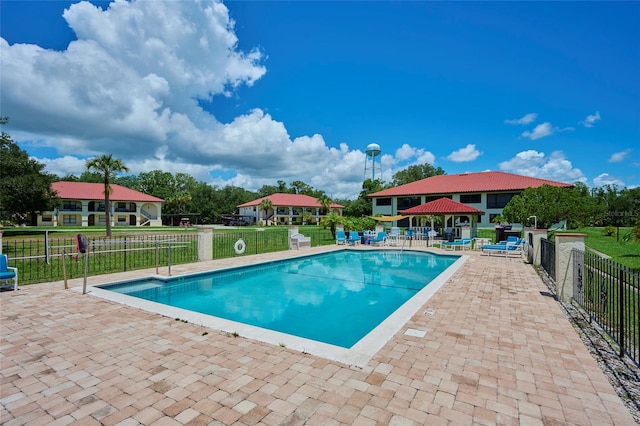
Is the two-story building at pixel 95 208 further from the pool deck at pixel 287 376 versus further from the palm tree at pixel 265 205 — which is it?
the pool deck at pixel 287 376

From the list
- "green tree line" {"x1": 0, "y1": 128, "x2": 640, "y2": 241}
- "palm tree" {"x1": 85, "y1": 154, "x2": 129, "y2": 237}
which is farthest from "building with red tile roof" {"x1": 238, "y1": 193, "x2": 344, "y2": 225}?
"palm tree" {"x1": 85, "y1": 154, "x2": 129, "y2": 237}

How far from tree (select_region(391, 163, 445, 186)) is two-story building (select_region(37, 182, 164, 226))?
46.4 meters

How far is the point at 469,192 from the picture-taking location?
1517 inches

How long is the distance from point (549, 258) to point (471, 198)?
31.7 metres

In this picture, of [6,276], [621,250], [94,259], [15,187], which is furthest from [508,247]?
[15,187]

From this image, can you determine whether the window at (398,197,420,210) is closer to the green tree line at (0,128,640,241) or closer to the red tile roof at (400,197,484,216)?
the green tree line at (0,128,640,241)

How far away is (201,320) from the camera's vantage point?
5523 millimetres

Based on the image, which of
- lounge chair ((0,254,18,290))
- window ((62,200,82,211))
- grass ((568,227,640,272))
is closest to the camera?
lounge chair ((0,254,18,290))

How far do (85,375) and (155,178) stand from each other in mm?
75934

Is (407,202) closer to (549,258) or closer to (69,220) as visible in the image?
(549,258)

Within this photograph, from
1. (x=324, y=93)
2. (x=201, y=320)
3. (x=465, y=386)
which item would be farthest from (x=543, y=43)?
(x=201, y=320)

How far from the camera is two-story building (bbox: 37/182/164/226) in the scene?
4503 cm

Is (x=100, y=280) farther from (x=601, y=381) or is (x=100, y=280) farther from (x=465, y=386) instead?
(x=601, y=381)

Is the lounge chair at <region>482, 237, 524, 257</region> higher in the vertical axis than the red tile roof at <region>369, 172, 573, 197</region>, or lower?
lower
